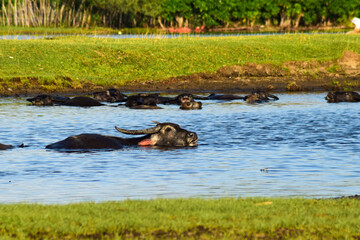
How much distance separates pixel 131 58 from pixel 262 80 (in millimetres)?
7729

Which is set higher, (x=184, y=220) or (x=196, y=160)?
A: (x=184, y=220)

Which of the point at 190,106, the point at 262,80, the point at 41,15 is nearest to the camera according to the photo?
the point at 190,106

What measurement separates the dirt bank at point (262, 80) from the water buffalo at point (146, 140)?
17.5m

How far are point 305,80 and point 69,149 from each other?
24816 mm

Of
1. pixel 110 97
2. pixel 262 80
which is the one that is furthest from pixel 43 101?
pixel 262 80

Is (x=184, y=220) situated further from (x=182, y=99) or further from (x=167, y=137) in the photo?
(x=182, y=99)

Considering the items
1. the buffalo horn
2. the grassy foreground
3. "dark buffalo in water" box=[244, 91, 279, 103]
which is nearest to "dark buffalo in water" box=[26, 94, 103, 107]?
"dark buffalo in water" box=[244, 91, 279, 103]

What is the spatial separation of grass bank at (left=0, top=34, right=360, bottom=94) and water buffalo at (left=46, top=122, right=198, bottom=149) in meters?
17.7

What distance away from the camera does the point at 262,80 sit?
38.0 meters

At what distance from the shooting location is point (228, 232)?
7602 millimetres

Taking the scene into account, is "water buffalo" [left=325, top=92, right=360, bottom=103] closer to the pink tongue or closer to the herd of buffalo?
the herd of buffalo

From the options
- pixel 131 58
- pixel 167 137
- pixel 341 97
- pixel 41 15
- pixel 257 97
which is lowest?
pixel 41 15

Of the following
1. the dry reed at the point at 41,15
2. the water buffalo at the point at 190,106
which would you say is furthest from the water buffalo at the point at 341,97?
the dry reed at the point at 41,15

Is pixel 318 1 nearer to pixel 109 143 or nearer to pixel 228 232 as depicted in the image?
pixel 109 143
